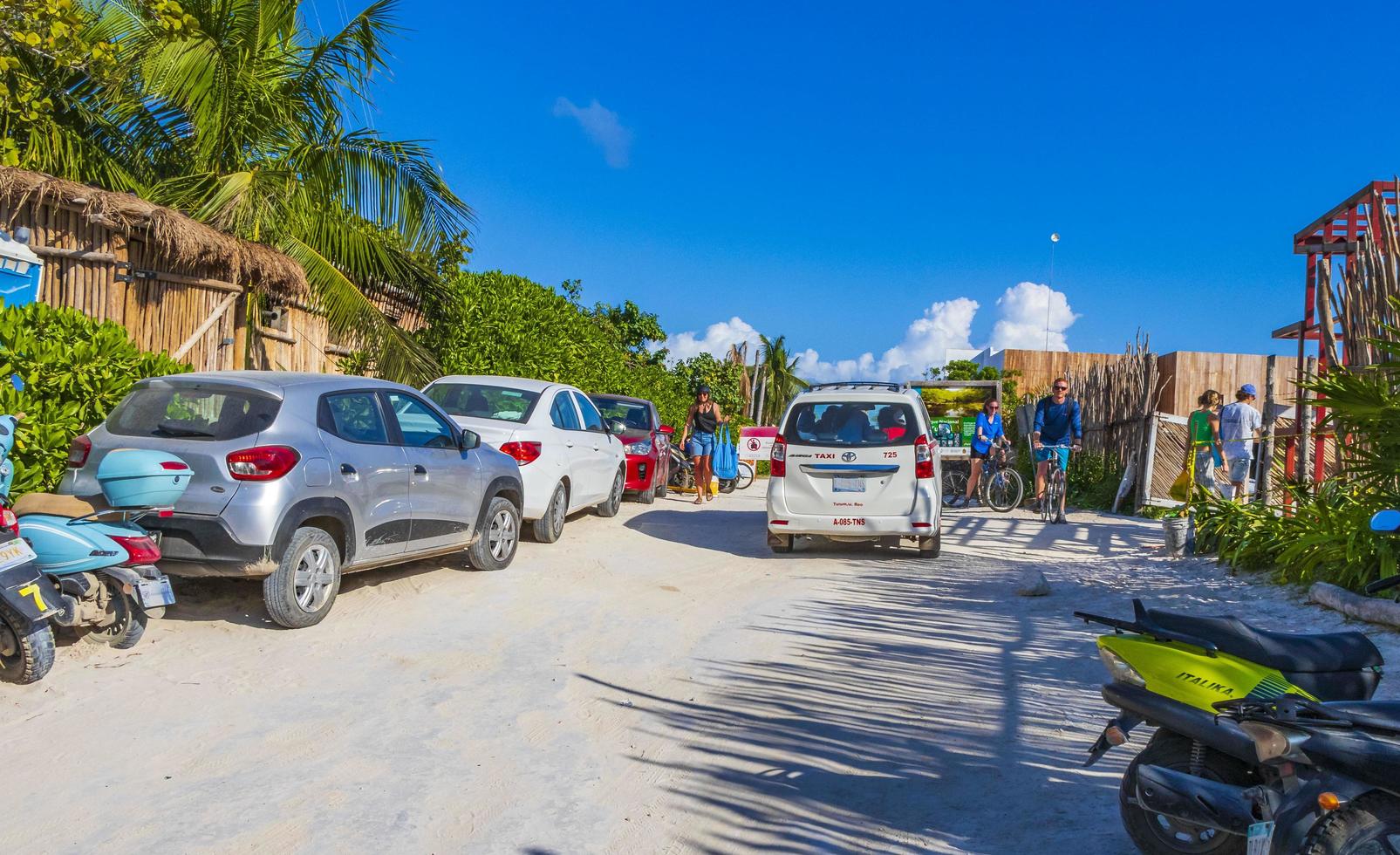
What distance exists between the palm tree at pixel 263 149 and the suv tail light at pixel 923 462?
7028 mm

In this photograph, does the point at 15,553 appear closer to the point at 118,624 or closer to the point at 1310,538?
the point at 118,624

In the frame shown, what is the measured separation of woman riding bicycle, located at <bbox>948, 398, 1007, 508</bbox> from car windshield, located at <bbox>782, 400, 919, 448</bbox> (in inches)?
245

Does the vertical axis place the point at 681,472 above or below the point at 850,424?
below

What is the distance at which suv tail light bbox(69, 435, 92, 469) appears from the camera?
6.55 metres

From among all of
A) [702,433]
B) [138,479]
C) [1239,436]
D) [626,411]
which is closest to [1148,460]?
[1239,436]

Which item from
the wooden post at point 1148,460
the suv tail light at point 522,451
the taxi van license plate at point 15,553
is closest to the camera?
the taxi van license plate at point 15,553

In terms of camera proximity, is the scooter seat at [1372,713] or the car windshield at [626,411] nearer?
the scooter seat at [1372,713]

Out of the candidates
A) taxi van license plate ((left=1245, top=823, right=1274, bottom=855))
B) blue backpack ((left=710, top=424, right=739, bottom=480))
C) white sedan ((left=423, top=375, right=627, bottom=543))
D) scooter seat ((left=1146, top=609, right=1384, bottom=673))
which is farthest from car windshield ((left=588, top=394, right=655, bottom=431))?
taxi van license plate ((left=1245, top=823, right=1274, bottom=855))

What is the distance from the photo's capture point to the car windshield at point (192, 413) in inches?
259

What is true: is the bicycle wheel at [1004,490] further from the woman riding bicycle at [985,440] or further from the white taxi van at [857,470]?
the white taxi van at [857,470]

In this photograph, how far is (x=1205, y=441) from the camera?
1217 cm

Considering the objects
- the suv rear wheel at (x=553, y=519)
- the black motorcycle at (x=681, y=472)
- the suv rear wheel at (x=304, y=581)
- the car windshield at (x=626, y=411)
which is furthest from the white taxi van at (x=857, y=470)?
the black motorcycle at (x=681, y=472)

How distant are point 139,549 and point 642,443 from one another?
386 inches

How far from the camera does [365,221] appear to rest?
14.2m
